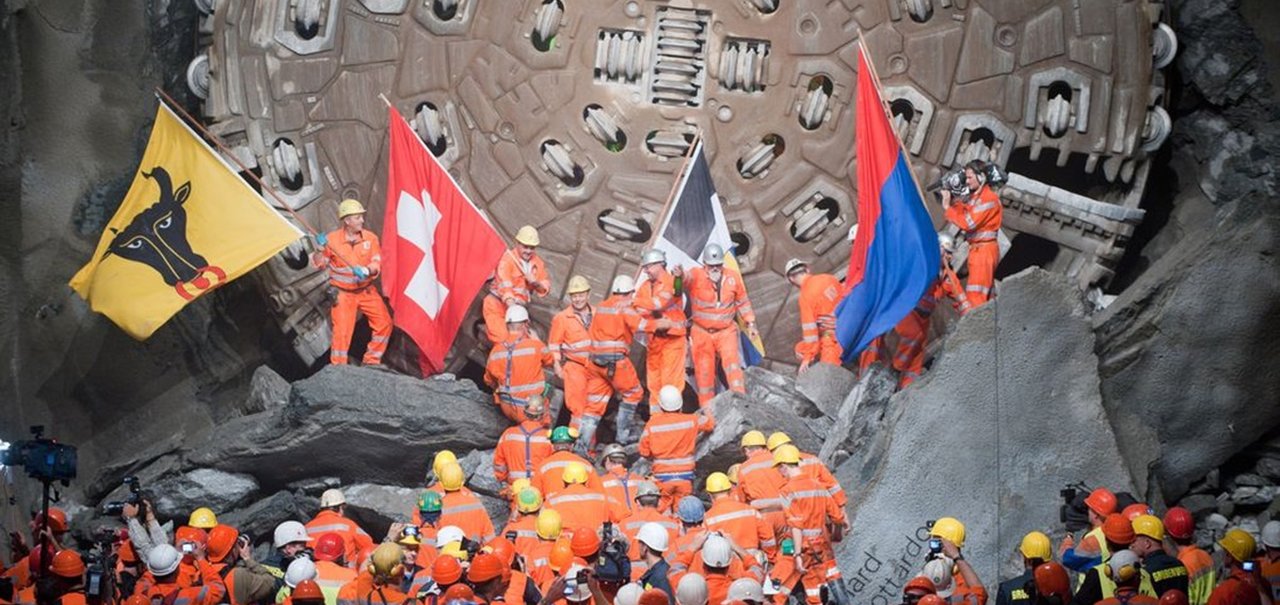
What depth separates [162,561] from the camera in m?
12.8

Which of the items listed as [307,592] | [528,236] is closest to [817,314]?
[528,236]

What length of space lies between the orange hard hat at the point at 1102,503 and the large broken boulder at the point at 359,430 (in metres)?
5.76

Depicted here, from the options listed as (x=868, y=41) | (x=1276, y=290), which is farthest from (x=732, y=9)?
(x=1276, y=290)

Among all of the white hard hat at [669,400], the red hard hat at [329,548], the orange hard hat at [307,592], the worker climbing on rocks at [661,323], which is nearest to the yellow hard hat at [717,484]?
the white hard hat at [669,400]

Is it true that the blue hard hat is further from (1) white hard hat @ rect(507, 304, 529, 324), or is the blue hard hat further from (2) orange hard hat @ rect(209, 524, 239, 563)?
(1) white hard hat @ rect(507, 304, 529, 324)

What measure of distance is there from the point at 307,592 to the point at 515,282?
6.28m

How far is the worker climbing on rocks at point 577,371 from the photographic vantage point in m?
16.9

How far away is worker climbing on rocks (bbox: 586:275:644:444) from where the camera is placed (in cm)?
1680

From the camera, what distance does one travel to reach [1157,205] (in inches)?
748

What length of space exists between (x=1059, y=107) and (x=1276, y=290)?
114 inches

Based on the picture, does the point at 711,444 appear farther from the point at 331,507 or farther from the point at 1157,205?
the point at 1157,205

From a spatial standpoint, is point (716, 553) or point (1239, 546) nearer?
point (1239, 546)

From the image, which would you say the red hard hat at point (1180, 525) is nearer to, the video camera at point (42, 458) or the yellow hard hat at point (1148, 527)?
the yellow hard hat at point (1148, 527)

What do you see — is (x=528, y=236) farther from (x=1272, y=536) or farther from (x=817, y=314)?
(x=1272, y=536)
